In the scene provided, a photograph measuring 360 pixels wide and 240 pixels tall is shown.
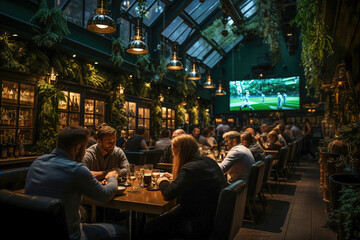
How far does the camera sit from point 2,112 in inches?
212

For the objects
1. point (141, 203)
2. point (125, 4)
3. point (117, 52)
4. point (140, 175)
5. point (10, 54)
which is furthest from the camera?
point (125, 4)

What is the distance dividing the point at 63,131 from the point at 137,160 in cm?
328

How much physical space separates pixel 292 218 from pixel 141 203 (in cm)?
312

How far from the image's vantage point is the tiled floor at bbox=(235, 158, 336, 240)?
3.66m

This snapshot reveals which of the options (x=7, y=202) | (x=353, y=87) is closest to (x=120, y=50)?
(x=353, y=87)

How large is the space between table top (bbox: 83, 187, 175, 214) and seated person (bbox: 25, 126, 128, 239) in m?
0.27

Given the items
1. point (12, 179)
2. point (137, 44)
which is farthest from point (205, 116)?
point (12, 179)

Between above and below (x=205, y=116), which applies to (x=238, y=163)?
below

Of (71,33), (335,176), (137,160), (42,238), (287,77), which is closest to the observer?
(42,238)

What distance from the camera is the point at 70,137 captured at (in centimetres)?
193

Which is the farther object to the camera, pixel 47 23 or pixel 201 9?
pixel 201 9

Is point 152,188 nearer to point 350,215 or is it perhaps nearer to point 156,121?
point 350,215

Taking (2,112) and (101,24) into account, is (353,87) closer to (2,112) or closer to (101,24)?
(101,24)

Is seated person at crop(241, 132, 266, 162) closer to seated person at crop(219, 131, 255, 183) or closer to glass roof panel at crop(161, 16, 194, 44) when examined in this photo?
seated person at crop(219, 131, 255, 183)
